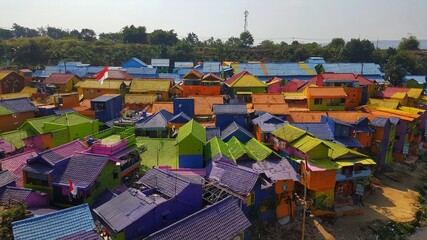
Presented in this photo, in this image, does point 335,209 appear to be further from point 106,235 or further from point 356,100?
point 356,100

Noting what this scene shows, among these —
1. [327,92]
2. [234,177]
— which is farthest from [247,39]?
[234,177]

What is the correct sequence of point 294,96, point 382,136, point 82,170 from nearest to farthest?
point 82,170 → point 382,136 → point 294,96

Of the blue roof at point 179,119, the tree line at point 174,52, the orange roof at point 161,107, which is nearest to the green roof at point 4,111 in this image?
the orange roof at point 161,107

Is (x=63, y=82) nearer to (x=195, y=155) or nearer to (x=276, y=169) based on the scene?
(x=195, y=155)

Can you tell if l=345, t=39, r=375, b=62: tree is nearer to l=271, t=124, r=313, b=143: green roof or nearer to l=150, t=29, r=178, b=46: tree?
l=150, t=29, r=178, b=46: tree

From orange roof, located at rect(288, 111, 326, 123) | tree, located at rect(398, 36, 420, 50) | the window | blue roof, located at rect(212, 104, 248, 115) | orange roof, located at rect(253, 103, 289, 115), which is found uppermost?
tree, located at rect(398, 36, 420, 50)

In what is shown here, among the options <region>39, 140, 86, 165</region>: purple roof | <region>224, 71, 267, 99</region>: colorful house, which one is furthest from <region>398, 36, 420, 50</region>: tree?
<region>39, 140, 86, 165</region>: purple roof
